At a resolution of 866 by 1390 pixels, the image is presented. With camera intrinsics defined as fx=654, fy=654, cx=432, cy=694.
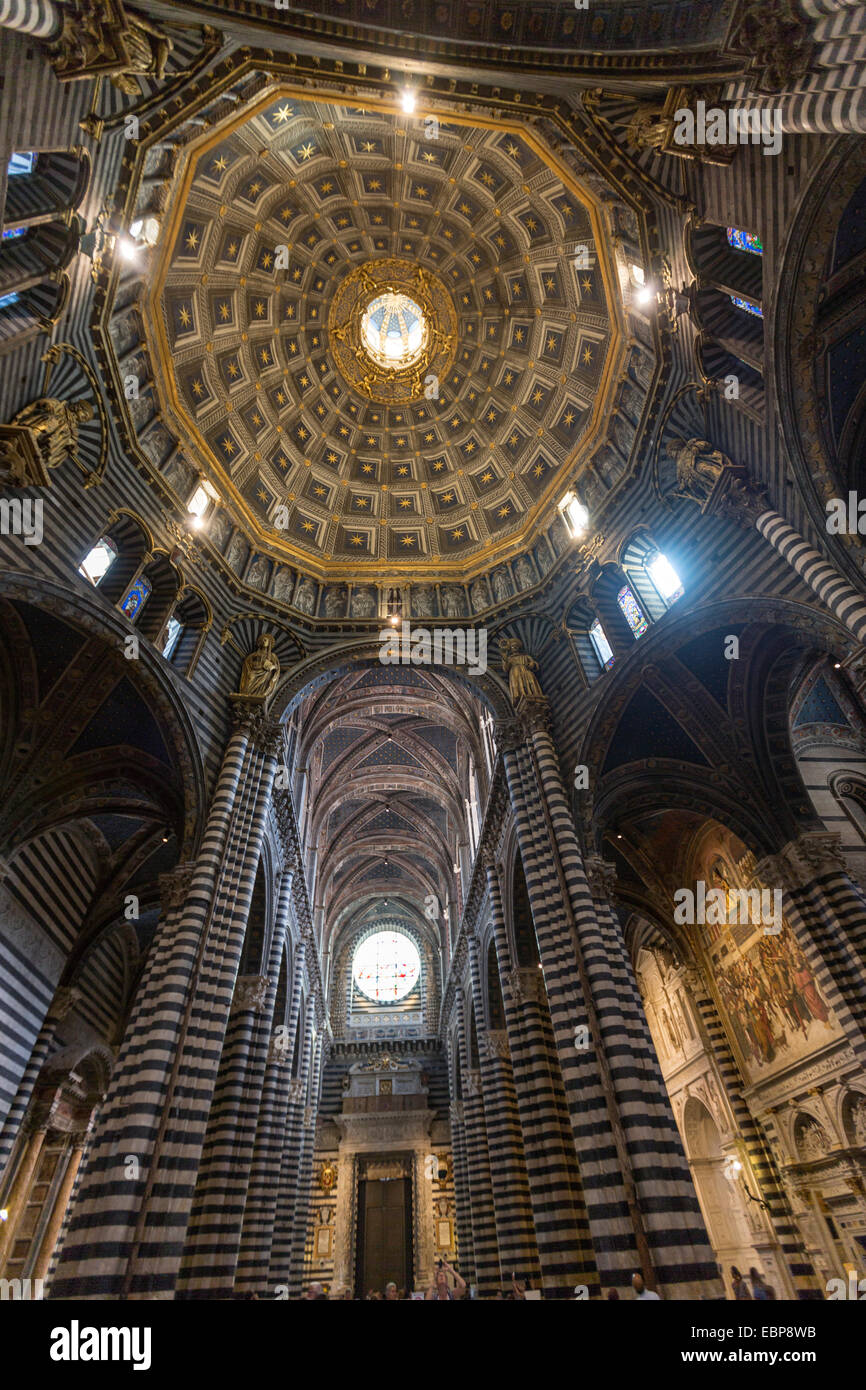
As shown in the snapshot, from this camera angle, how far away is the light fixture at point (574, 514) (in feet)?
59.5

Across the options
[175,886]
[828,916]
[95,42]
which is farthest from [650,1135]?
[95,42]

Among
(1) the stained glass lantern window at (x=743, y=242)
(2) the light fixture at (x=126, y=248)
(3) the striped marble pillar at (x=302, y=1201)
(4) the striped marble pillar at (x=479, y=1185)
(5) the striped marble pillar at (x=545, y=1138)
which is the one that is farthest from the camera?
(3) the striped marble pillar at (x=302, y=1201)

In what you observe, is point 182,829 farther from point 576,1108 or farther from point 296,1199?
point 296,1199

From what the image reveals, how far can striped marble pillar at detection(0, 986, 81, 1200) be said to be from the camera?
15.2 m

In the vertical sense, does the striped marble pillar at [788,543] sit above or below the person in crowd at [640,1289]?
above

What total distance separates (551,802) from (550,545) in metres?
8.39

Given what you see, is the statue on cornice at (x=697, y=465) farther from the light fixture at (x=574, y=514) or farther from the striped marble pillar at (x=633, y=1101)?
the striped marble pillar at (x=633, y=1101)

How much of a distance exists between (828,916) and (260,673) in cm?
1450

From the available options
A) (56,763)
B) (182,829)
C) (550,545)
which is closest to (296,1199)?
(182,829)

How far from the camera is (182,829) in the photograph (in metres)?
14.9

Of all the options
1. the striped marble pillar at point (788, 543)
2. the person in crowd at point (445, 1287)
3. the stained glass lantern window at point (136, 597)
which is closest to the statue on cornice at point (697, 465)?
the striped marble pillar at point (788, 543)

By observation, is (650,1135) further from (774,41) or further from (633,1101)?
(774,41)

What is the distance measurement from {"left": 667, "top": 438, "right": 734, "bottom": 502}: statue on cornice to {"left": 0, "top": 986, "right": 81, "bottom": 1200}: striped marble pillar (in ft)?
65.9

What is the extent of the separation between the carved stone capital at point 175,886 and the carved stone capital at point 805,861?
13085mm
